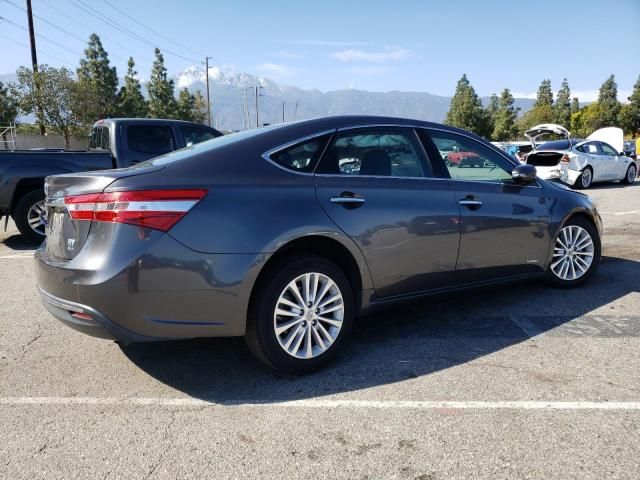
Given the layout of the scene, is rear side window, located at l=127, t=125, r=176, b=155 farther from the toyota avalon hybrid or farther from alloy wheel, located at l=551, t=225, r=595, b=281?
alloy wheel, located at l=551, t=225, r=595, b=281

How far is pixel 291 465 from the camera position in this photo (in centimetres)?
236

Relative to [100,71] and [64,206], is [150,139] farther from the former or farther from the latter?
[100,71]

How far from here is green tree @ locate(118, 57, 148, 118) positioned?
52.4 metres

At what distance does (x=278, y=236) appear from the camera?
2986 mm

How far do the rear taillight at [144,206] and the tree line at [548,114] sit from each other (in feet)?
224

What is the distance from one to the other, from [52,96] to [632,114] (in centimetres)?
6513

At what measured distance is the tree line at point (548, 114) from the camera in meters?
66.3

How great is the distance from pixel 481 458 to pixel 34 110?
120 ft

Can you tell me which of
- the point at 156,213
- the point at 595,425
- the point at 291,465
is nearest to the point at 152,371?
the point at 156,213

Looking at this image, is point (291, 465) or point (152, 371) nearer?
point (291, 465)

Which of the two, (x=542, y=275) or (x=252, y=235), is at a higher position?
(x=252, y=235)

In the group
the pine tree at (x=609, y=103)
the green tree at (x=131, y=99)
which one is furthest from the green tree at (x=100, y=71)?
the pine tree at (x=609, y=103)

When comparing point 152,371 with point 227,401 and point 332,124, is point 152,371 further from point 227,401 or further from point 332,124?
point 332,124

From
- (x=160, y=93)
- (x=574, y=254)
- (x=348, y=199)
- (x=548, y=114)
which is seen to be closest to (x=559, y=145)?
(x=574, y=254)
